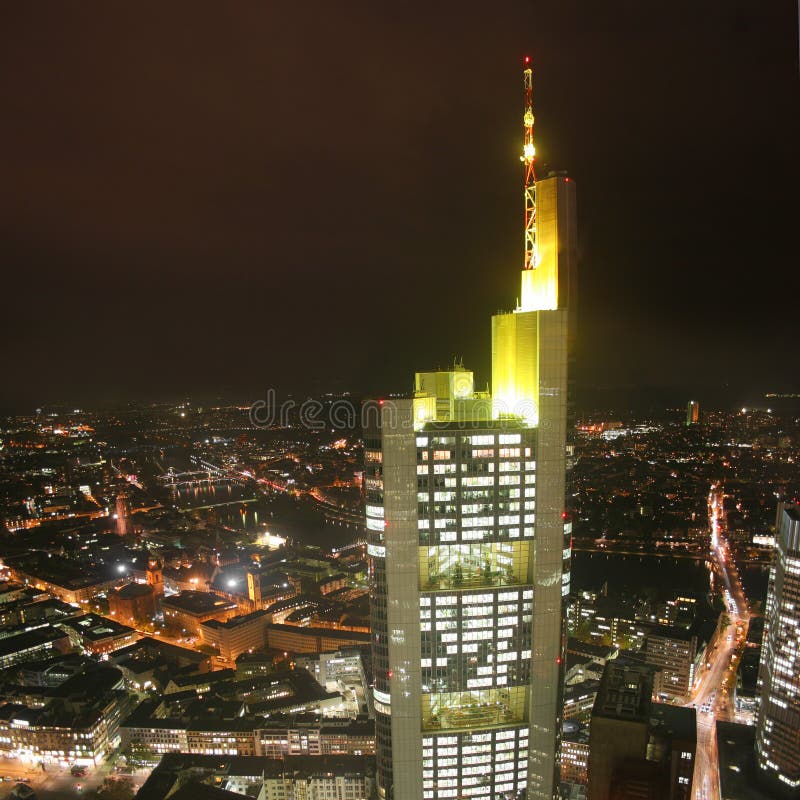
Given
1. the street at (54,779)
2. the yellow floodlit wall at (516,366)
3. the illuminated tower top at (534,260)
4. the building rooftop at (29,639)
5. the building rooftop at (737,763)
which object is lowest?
the street at (54,779)

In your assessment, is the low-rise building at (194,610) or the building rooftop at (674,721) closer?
the building rooftop at (674,721)

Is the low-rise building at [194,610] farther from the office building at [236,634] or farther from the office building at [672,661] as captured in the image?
the office building at [672,661]

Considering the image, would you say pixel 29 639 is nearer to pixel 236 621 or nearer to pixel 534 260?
pixel 236 621

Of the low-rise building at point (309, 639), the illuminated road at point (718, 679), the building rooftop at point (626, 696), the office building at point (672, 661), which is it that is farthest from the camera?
the low-rise building at point (309, 639)

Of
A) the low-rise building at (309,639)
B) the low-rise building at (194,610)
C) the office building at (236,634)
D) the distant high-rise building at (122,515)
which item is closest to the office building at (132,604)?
the low-rise building at (194,610)

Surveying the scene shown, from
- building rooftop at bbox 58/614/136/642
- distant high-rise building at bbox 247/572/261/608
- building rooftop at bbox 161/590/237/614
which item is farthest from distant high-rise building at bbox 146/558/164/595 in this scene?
distant high-rise building at bbox 247/572/261/608

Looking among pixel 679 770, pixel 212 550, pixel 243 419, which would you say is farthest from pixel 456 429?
pixel 243 419
